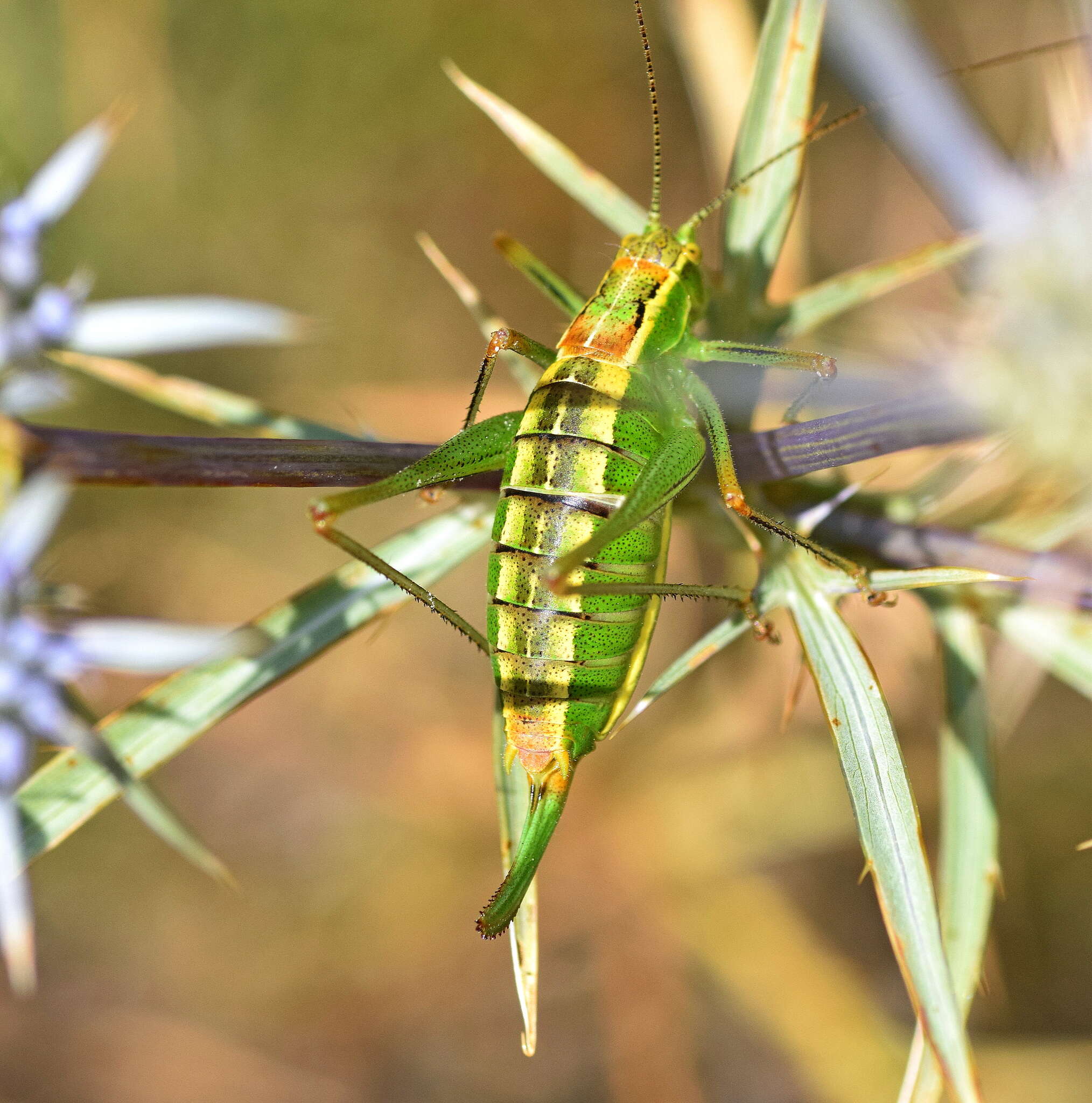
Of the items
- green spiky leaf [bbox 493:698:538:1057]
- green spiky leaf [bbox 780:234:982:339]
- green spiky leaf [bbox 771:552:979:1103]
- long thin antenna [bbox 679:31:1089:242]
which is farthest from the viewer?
green spiky leaf [bbox 780:234:982:339]

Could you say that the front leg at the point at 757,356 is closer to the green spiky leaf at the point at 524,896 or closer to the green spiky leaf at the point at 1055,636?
the green spiky leaf at the point at 1055,636

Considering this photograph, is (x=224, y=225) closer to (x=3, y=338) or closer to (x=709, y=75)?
(x=709, y=75)

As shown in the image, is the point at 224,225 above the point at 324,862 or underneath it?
above

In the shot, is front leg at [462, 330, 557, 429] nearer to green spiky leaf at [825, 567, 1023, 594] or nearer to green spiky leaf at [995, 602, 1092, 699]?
green spiky leaf at [825, 567, 1023, 594]

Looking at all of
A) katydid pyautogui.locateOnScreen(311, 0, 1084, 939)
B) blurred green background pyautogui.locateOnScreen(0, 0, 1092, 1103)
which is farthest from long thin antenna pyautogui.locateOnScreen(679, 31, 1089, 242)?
blurred green background pyautogui.locateOnScreen(0, 0, 1092, 1103)

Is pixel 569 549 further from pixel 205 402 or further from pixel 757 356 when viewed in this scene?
pixel 205 402

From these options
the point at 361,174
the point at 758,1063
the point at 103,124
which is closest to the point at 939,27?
the point at 361,174
